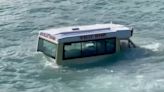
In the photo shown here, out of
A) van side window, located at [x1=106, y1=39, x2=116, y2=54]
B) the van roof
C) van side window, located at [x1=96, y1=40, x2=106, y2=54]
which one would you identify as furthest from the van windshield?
van side window, located at [x1=106, y1=39, x2=116, y2=54]

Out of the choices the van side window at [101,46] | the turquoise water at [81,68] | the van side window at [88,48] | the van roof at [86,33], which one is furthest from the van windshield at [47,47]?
the van side window at [101,46]

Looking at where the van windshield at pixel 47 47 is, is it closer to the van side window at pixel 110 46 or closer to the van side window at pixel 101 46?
the van side window at pixel 101 46

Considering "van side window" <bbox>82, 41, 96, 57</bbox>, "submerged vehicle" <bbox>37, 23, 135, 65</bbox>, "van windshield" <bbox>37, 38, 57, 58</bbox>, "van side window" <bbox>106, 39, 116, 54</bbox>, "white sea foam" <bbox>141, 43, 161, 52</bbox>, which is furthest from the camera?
"white sea foam" <bbox>141, 43, 161, 52</bbox>

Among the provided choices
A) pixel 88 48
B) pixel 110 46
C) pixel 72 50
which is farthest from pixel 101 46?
pixel 72 50

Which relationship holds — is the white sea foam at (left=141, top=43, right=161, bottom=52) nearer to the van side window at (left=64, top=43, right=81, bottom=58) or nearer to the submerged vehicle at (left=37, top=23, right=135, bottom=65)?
the submerged vehicle at (left=37, top=23, right=135, bottom=65)

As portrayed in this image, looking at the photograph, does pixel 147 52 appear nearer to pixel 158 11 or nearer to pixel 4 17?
pixel 158 11

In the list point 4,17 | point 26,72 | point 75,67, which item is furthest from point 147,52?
point 4,17

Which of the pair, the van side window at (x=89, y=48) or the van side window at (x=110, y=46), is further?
the van side window at (x=110, y=46)
